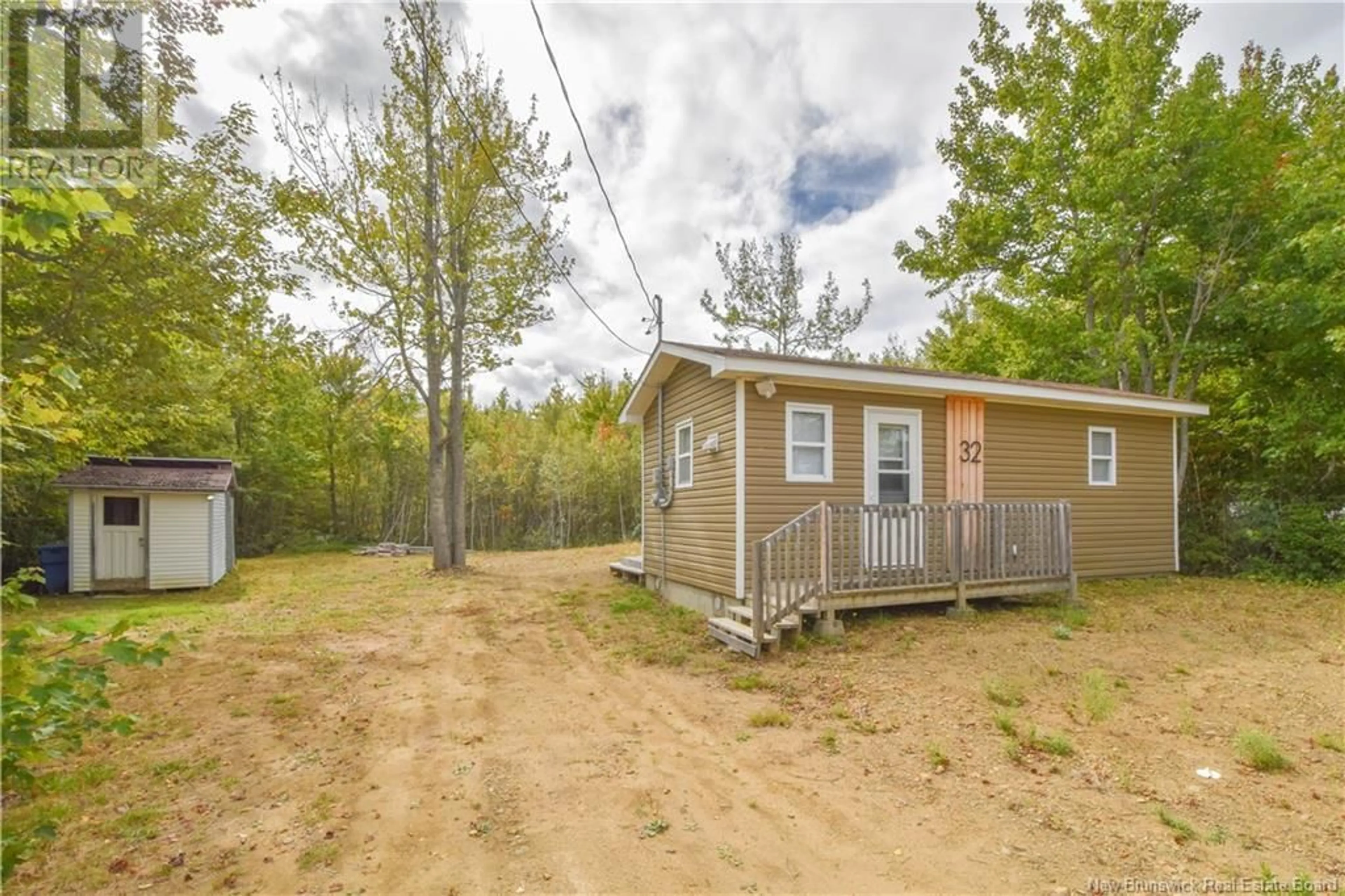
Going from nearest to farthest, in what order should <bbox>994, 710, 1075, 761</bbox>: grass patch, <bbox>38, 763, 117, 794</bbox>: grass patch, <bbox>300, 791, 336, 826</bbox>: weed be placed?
<bbox>300, 791, 336, 826</bbox>: weed < <bbox>38, 763, 117, 794</bbox>: grass patch < <bbox>994, 710, 1075, 761</bbox>: grass patch

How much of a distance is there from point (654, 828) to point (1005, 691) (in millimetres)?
3149

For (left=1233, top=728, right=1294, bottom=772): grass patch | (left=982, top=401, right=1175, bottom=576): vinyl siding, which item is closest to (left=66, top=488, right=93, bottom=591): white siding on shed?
(left=982, top=401, right=1175, bottom=576): vinyl siding

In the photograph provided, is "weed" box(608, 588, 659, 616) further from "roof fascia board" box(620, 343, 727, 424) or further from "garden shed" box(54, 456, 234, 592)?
"garden shed" box(54, 456, 234, 592)

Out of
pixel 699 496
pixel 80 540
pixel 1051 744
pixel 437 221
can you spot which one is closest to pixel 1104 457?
pixel 699 496

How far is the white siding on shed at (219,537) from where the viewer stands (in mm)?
11258

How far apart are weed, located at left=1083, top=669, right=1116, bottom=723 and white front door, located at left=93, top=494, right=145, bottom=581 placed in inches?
539

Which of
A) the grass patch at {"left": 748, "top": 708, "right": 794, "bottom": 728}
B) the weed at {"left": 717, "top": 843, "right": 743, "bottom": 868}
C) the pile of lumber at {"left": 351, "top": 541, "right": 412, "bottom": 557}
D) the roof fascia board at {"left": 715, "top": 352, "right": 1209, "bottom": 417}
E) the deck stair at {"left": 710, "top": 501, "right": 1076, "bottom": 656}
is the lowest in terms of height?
the pile of lumber at {"left": 351, "top": 541, "right": 412, "bottom": 557}

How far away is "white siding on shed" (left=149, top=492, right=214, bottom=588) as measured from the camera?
1055cm

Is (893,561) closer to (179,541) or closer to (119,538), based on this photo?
(179,541)

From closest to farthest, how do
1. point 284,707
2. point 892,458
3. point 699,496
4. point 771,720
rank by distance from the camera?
1. point 771,720
2. point 284,707
3. point 892,458
4. point 699,496

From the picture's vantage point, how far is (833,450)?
7441 mm

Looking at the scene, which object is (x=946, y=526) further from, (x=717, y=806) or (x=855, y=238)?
(x=855, y=238)

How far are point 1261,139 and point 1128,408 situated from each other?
6.92 m

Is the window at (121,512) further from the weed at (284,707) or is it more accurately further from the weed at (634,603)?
the weed at (634,603)
